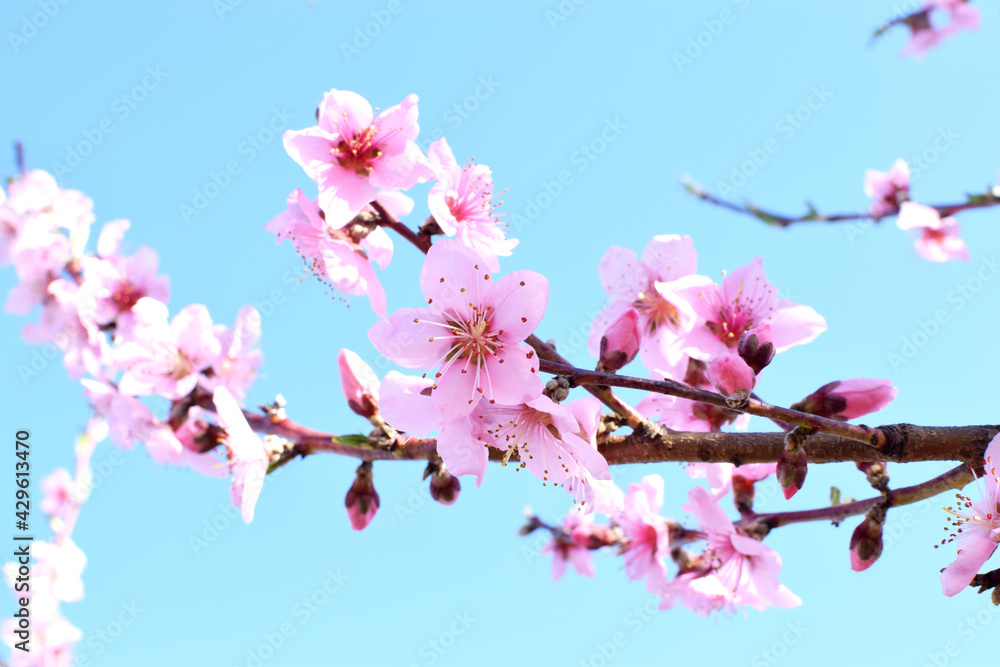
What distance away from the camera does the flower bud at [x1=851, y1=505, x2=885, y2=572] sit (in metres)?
1.88

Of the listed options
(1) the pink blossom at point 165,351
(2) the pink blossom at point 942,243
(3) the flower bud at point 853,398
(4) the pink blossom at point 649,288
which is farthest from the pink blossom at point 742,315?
(2) the pink blossom at point 942,243

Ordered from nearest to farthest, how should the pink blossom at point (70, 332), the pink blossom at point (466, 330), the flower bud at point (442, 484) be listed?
the pink blossom at point (466, 330)
the flower bud at point (442, 484)
the pink blossom at point (70, 332)

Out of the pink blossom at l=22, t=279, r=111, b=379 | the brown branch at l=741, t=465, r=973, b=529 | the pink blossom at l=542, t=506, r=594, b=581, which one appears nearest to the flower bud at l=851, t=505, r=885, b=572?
the brown branch at l=741, t=465, r=973, b=529

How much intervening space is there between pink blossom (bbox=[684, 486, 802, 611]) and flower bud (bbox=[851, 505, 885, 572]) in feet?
1.58

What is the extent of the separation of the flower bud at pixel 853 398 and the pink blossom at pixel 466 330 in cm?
84

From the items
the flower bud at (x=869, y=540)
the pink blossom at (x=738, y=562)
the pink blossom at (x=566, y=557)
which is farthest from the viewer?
the pink blossom at (x=566, y=557)

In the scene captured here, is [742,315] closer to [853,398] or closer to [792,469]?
[853,398]

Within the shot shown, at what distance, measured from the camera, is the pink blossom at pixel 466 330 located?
1.54 meters

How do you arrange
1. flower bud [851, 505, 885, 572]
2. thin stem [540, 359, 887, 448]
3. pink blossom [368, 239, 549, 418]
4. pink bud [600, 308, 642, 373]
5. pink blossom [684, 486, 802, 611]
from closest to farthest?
thin stem [540, 359, 887, 448]
pink blossom [368, 239, 549, 418]
pink bud [600, 308, 642, 373]
flower bud [851, 505, 885, 572]
pink blossom [684, 486, 802, 611]

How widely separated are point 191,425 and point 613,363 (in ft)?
6.12

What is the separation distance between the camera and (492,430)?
64.0 inches

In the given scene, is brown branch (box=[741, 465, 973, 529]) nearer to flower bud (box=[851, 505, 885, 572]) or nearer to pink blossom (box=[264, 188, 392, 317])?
flower bud (box=[851, 505, 885, 572])

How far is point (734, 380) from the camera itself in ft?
4.83

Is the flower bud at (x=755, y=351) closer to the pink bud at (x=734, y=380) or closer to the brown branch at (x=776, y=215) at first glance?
the pink bud at (x=734, y=380)
